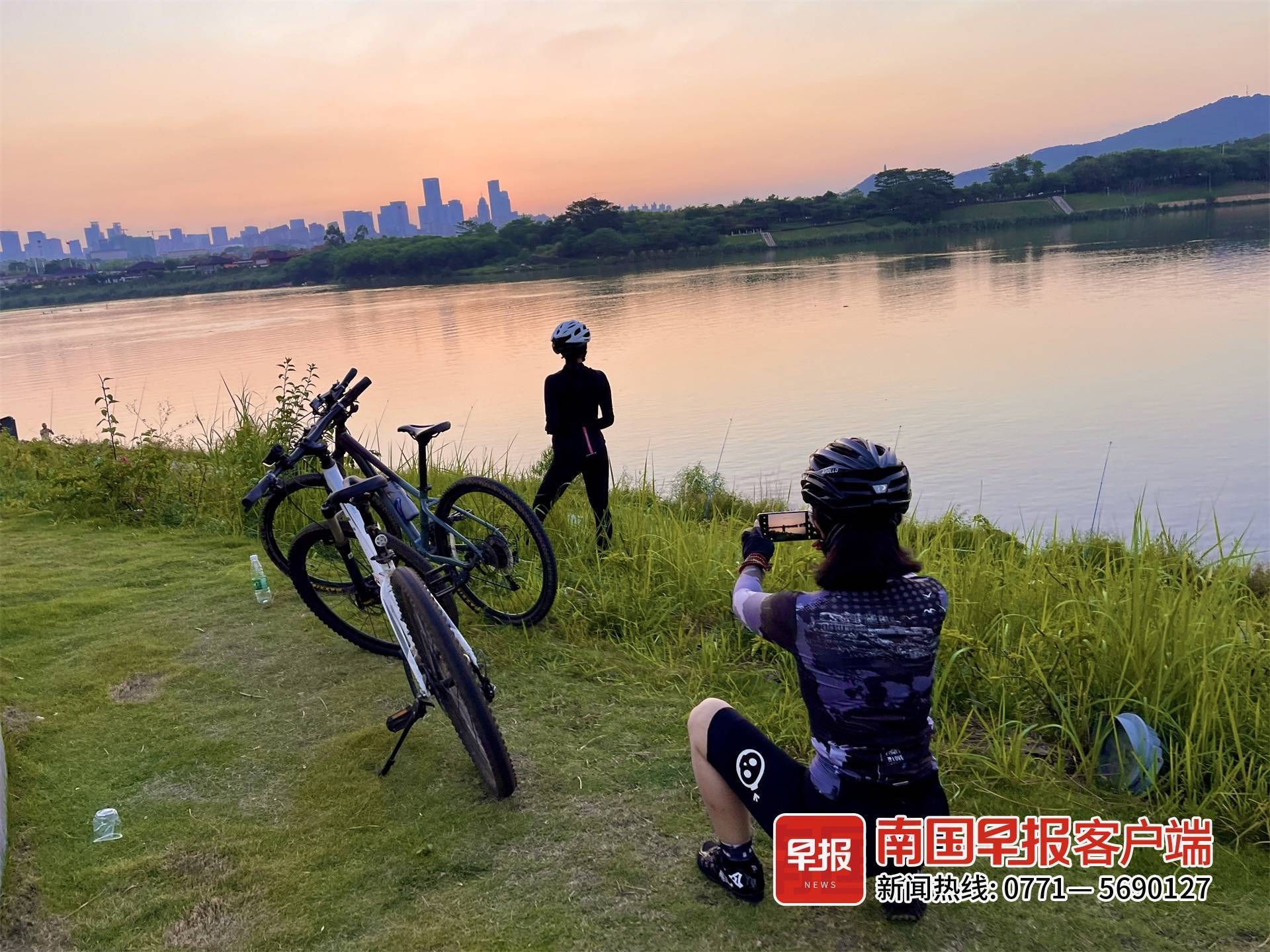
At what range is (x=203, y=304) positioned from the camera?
73.8m

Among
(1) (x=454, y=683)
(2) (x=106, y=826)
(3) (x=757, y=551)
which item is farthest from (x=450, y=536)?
(3) (x=757, y=551)

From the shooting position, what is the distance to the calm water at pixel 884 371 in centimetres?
1300

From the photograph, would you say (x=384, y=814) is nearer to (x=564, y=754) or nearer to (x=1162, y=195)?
(x=564, y=754)

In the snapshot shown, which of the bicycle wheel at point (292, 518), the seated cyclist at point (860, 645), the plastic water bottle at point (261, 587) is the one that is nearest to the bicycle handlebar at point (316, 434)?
the bicycle wheel at point (292, 518)

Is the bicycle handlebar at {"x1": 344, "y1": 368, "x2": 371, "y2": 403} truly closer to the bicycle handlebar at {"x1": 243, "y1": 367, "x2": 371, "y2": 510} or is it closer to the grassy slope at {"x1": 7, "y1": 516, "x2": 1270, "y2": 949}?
the bicycle handlebar at {"x1": 243, "y1": 367, "x2": 371, "y2": 510}

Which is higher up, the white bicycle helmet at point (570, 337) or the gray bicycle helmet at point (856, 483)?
the white bicycle helmet at point (570, 337)

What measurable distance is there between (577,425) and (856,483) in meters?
3.68

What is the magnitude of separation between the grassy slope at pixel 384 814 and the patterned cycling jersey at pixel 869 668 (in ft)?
2.07

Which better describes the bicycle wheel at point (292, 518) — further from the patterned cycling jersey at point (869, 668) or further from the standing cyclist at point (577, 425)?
the patterned cycling jersey at point (869, 668)

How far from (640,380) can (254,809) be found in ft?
65.7

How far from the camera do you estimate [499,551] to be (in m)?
4.60

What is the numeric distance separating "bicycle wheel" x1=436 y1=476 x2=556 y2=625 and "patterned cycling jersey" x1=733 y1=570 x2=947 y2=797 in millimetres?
2451

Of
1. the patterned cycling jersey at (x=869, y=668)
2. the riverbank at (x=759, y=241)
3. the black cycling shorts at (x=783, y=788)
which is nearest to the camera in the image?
the patterned cycling jersey at (x=869, y=668)

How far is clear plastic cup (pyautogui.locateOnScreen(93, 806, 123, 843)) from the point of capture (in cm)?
304
